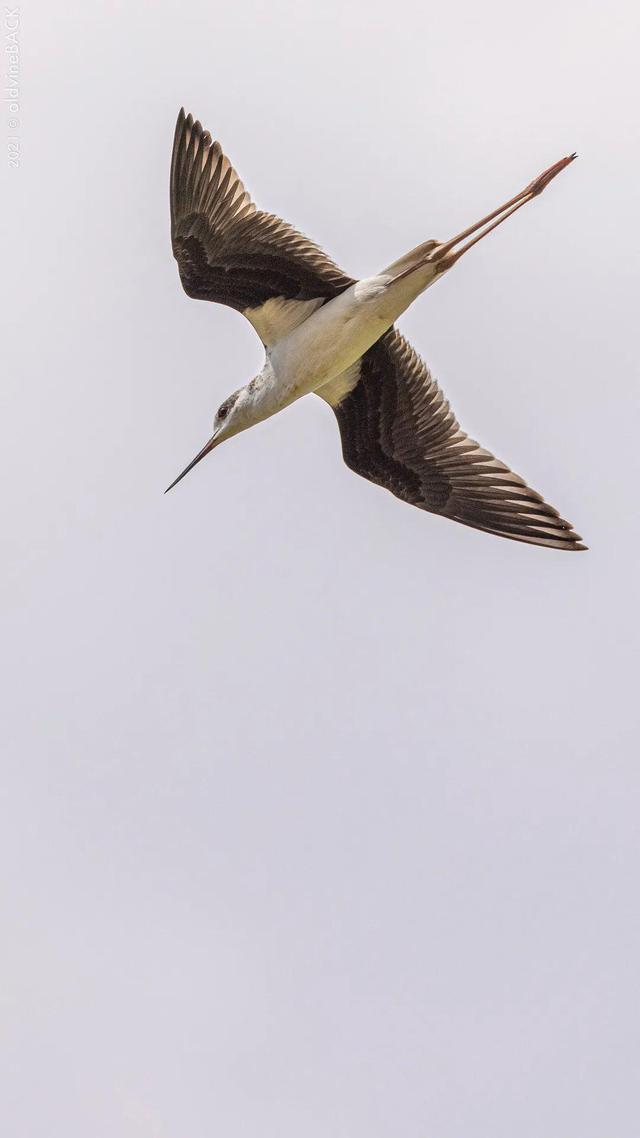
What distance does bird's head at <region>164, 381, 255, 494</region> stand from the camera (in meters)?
13.8

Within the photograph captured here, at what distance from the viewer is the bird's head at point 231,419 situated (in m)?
13.8

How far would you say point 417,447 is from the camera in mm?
14695

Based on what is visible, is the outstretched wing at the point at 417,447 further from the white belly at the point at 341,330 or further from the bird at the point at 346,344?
the white belly at the point at 341,330

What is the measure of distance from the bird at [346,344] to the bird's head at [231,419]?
0.04 feet

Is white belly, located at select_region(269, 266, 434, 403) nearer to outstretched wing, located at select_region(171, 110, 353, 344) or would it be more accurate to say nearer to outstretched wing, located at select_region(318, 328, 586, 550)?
outstretched wing, located at select_region(171, 110, 353, 344)

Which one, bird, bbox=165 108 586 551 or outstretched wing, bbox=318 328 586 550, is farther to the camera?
outstretched wing, bbox=318 328 586 550

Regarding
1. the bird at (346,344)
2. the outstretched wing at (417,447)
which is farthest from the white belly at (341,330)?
the outstretched wing at (417,447)

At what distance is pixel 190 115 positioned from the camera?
13.5m

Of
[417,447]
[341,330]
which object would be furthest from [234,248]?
[417,447]

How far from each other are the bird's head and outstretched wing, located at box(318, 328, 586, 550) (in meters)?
1.00

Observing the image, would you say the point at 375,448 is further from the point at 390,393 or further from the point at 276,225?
the point at 276,225

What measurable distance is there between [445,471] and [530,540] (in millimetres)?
1051

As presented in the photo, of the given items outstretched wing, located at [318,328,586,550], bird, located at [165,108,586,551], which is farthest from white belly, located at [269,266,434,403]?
outstretched wing, located at [318,328,586,550]

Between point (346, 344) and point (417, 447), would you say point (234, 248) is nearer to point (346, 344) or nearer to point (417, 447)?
point (346, 344)
